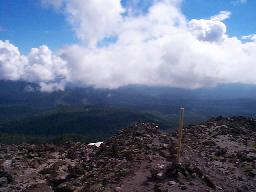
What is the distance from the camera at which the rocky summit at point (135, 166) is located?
24.1m

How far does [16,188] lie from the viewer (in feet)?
90.5

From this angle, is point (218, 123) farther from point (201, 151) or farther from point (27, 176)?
point (27, 176)

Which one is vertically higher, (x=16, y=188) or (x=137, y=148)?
(x=137, y=148)

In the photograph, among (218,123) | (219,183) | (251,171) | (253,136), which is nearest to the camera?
(219,183)

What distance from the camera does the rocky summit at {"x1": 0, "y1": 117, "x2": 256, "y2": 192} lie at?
24.1m

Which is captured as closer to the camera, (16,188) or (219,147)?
(16,188)

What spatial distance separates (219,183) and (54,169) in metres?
12.3

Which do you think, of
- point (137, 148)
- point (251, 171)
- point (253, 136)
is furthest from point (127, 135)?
point (253, 136)

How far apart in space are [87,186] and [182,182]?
18.9 feet

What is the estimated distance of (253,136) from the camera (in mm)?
45750

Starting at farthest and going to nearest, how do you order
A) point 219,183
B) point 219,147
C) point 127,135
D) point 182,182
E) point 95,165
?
Answer: point 219,147, point 127,135, point 95,165, point 219,183, point 182,182

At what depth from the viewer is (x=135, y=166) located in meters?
26.2

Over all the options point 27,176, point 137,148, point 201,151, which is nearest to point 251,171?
point 201,151

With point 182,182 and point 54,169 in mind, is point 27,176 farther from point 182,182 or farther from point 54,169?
point 182,182
